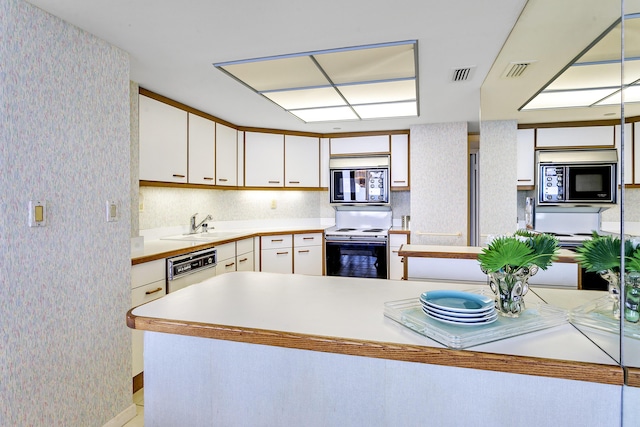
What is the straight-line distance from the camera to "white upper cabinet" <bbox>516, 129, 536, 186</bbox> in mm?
3652

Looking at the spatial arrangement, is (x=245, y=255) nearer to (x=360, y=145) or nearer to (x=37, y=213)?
(x=360, y=145)

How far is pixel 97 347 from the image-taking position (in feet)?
6.20

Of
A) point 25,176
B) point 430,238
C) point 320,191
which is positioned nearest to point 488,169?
point 430,238

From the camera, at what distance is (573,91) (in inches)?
101

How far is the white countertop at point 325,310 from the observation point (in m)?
0.93

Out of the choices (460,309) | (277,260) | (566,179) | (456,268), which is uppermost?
(566,179)

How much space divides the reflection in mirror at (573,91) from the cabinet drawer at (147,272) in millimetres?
2316

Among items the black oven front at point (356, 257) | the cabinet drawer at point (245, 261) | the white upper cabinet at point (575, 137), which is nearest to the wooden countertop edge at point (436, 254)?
the white upper cabinet at point (575, 137)

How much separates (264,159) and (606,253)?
3795mm

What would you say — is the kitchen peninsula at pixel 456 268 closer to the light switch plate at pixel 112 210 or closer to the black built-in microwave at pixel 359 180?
the light switch plate at pixel 112 210

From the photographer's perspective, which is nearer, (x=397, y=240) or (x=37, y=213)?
(x=37, y=213)

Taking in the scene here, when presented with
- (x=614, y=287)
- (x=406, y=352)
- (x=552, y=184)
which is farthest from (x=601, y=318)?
(x=552, y=184)

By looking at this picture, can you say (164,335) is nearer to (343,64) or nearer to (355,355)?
(355,355)

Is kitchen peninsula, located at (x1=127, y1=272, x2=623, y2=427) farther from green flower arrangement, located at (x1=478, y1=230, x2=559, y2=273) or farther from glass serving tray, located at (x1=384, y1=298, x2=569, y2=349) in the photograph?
green flower arrangement, located at (x1=478, y1=230, x2=559, y2=273)
